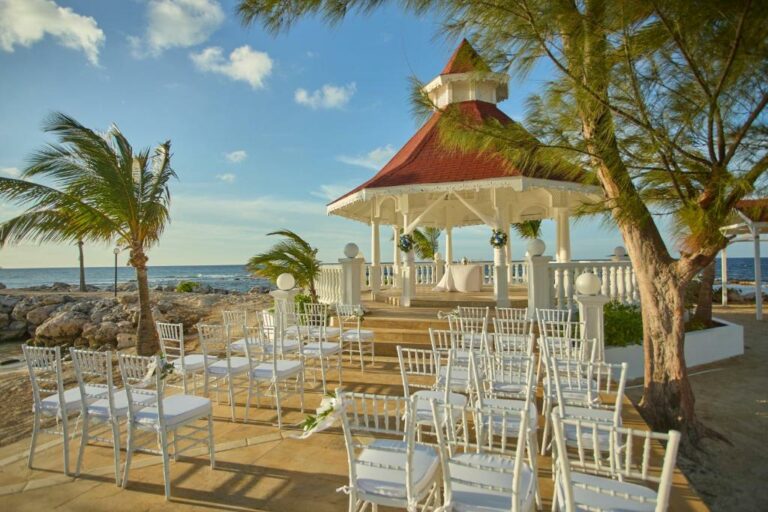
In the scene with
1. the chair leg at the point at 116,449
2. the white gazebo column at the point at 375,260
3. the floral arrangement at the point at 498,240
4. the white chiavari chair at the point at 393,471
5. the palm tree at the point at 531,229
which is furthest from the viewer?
the palm tree at the point at 531,229

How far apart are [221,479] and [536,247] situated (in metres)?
6.28

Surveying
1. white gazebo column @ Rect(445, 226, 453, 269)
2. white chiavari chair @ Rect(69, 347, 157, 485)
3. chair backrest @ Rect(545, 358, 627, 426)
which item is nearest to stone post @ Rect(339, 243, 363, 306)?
white gazebo column @ Rect(445, 226, 453, 269)

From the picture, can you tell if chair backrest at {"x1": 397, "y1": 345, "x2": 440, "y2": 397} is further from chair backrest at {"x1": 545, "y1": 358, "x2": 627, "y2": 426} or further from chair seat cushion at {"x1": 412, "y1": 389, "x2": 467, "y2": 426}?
chair backrest at {"x1": 545, "y1": 358, "x2": 627, "y2": 426}

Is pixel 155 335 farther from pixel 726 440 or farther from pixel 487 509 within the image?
pixel 726 440

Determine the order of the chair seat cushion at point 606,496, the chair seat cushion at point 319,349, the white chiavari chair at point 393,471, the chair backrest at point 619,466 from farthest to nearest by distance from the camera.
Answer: the chair seat cushion at point 319,349, the white chiavari chair at point 393,471, the chair seat cushion at point 606,496, the chair backrest at point 619,466

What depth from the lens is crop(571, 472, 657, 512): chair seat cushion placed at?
77.7 inches

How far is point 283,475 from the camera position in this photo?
332 cm

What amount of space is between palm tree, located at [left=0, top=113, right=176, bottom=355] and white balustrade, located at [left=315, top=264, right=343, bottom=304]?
12.5 feet

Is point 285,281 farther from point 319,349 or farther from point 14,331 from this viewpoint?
point 14,331

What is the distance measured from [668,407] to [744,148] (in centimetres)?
281

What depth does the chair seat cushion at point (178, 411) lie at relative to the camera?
3.26m

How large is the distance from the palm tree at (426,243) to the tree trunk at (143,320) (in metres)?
11.0

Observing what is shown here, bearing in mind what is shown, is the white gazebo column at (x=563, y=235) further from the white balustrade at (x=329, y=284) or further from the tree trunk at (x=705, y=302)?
the white balustrade at (x=329, y=284)

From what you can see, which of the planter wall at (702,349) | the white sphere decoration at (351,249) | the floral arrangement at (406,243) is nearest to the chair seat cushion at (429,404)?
the planter wall at (702,349)
